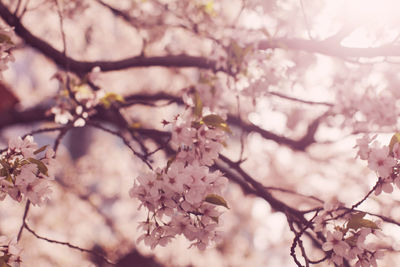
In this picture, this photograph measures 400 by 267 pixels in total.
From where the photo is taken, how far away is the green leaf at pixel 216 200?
5.60 ft

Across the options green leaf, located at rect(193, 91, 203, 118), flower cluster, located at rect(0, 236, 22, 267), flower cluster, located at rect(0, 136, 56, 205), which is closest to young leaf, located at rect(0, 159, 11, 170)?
flower cluster, located at rect(0, 136, 56, 205)

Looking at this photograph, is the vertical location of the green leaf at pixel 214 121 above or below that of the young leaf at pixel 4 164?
above

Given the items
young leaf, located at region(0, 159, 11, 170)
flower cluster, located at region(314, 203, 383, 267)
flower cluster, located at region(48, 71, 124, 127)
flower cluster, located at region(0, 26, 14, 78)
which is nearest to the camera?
young leaf, located at region(0, 159, 11, 170)

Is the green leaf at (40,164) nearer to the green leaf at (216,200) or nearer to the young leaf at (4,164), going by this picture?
the young leaf at (4,164)

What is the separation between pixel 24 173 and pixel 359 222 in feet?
4.75

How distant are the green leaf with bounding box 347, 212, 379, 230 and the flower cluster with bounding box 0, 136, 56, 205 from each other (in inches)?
53.1

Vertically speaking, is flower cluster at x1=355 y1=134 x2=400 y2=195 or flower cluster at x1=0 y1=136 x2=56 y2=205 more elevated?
flower cluster at x1=355 y1=134 x2=400 y2=195

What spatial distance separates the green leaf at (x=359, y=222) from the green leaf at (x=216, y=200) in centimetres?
57

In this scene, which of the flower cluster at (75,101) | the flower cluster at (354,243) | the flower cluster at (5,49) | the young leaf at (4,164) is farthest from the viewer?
the flower cluster at (75,101)

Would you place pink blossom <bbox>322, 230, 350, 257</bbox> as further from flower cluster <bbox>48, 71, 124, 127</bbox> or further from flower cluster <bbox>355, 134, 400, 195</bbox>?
flower cluster <bbox>48, 71, 124, 127</bbox>

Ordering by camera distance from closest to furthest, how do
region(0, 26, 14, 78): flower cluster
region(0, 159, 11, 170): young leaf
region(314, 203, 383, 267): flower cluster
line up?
region(0, 159, 11, 170): young leaf
region(314, 203, 383, 267): flower cluster
region(0, 26, 14, 78): flower cluster

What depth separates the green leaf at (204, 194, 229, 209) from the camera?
1.71 m

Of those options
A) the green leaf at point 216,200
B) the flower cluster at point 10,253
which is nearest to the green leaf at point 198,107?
the green leaf at point 216,200

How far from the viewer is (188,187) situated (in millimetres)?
1741
